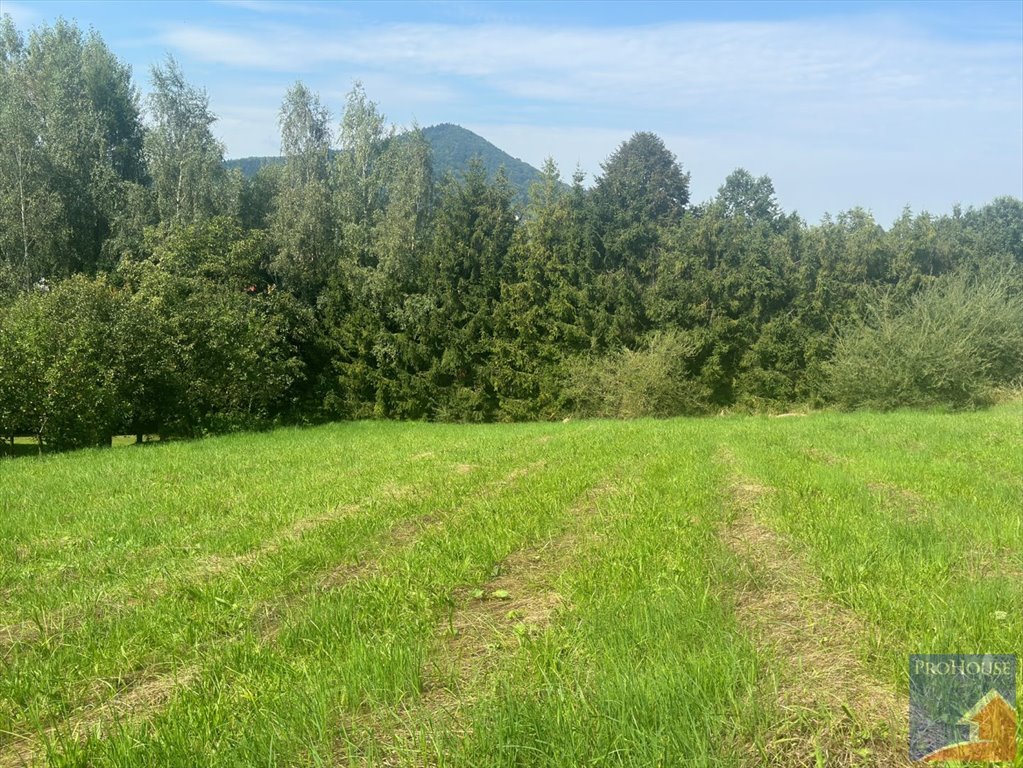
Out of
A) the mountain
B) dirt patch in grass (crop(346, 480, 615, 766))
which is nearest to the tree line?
dirt patch in grass (crop(346, 480, 615, 766))

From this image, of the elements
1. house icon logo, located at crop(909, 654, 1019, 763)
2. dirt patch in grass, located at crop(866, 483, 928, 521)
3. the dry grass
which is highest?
house icon logo, located at crop(909, 654, 1019, 763)

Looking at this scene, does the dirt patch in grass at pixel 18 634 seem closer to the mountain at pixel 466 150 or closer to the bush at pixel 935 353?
the bush at pixel 935 353

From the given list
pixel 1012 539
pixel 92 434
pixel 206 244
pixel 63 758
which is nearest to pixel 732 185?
pixel 206 244

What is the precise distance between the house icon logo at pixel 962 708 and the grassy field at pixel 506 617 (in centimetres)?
11

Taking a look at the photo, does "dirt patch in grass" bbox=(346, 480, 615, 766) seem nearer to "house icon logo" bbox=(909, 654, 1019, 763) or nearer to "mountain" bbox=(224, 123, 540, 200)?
"house icon logo" bbox=(909, 654, 1019, 763)

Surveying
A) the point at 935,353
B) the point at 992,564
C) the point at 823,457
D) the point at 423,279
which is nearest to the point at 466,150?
the point at 423,279

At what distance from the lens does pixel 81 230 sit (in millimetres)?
29203

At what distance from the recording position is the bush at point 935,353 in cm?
2569

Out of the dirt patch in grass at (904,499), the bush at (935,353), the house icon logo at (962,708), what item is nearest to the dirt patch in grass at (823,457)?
the dirt patch in grass at (904,499)

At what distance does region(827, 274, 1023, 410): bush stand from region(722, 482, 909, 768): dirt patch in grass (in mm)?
24546

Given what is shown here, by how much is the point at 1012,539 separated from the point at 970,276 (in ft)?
120

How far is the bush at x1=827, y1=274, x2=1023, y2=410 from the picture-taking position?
25.7 m

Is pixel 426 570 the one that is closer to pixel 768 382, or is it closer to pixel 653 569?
pixel 653 569

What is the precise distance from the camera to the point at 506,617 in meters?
4.65
